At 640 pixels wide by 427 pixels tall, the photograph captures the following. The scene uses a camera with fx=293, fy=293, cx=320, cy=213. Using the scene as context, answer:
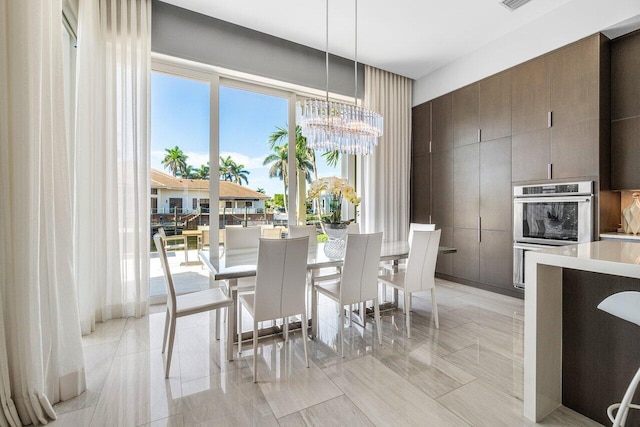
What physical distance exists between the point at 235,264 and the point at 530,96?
12.4 feet

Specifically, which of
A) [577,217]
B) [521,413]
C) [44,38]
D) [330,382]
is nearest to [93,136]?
[44,38]

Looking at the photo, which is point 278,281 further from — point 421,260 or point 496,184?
point 496,184

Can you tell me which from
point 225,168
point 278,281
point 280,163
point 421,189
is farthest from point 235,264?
point 421,189

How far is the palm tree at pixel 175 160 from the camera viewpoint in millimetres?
3523

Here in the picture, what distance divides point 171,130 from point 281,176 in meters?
1.49

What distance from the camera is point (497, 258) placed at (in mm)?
3789

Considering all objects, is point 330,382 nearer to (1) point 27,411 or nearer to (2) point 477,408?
(2) point 477,408

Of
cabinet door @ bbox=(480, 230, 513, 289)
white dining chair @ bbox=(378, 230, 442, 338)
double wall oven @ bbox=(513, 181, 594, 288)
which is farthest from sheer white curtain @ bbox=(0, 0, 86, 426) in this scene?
cabinet door @ bbox=(480, 230, 513, 289)

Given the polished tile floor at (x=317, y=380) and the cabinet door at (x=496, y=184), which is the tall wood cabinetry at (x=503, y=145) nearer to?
the cabinet door at (x=496, y=184)

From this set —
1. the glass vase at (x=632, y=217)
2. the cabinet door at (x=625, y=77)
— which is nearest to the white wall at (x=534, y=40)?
the cabinet door at (x=625, y=77)

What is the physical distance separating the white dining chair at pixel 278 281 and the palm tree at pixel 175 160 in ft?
7.26

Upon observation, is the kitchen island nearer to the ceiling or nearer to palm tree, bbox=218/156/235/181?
the ceiling

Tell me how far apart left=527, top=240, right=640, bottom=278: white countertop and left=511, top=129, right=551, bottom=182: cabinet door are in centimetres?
187

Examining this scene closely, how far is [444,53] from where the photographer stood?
13.6ft
